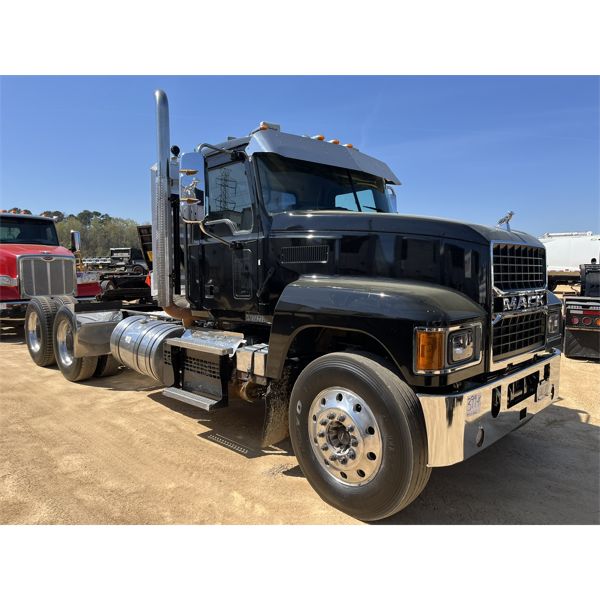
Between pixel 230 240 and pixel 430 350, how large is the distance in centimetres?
237

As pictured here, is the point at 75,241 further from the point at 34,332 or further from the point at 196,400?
the point at 196,400

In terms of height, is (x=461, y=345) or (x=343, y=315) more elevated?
(x=343, y=315)

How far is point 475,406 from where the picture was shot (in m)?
2.94

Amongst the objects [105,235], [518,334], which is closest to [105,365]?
[518,334]

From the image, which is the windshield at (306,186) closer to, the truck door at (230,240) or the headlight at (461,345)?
the truck door at (230,240)

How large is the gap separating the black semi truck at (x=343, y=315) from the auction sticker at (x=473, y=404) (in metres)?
0.01

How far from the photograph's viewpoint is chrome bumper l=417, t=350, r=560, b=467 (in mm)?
2762

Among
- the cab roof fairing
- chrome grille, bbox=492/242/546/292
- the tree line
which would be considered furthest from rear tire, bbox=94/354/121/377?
the tree line

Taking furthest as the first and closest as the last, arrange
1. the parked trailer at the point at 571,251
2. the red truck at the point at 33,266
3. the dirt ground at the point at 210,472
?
the parked trailer at the point at 571,251
the red truck at the point at 33,266
the dirt ground at the point at 210,472

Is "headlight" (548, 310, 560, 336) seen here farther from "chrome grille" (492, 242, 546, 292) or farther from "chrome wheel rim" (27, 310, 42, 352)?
"chrome wheel rim" (27, 310, 42, 352)

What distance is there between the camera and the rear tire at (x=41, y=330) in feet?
24.5

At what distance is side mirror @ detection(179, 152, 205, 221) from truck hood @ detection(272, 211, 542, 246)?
76 centimetres

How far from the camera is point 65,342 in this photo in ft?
23.2

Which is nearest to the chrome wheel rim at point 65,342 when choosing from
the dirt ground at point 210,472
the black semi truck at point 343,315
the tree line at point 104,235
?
the dirt ground at point 210,472
